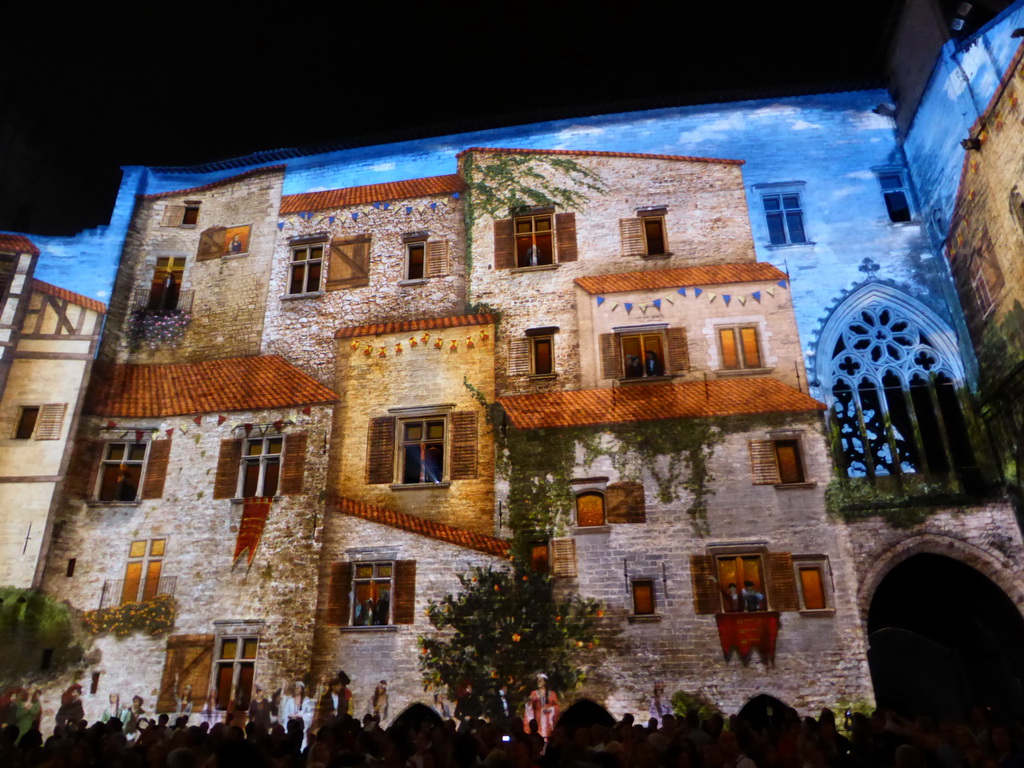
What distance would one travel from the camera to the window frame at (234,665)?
11.9m

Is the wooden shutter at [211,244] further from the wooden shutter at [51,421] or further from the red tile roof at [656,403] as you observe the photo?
the red tile roof at [656,403]

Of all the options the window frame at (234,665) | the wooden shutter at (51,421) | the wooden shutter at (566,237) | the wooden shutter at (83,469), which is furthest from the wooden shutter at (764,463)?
the wooden shutter at (51,421)

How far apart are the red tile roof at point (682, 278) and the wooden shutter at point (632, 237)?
45 cm

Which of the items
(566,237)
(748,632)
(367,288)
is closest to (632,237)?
(566,237)

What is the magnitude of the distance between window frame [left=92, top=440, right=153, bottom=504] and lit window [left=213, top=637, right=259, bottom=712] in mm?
3099

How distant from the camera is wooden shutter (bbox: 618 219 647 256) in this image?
13.8 meters

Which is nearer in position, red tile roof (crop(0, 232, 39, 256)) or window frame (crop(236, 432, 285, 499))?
window frame (crop(236, 432, 285, 499))

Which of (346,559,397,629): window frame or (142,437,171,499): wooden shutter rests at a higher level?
(142,437,171,499): wooden shutter

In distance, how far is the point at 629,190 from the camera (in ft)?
46.8

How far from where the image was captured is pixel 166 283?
50.5ft

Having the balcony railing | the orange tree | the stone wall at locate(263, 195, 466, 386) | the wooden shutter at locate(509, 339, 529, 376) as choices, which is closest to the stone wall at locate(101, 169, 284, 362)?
the stone wall at locate(263, 195, 466, 386)

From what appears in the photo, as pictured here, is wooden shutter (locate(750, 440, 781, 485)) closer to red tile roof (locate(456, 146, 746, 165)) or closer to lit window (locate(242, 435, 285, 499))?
red tile roof (locate(456, 146, 746, 165))

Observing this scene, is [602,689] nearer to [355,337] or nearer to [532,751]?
[532,751]

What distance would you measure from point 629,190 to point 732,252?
7.31 feet
